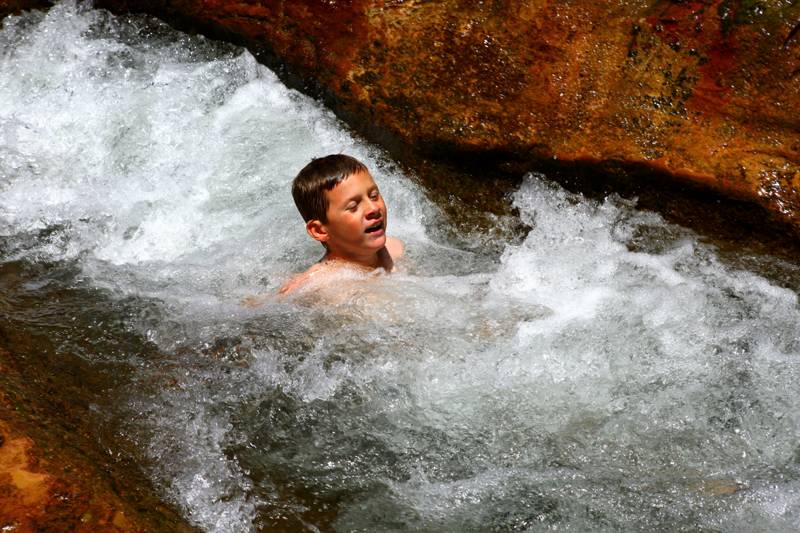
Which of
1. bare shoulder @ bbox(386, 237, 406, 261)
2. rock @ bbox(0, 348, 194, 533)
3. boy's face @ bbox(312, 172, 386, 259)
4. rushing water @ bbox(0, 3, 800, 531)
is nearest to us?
rock @ bbox(0, 348, 194, 533)

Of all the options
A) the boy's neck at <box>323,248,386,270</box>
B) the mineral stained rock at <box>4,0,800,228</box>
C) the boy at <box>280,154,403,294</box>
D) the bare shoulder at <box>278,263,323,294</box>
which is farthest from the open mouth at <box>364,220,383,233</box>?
the mineral stained rock at <box>4,0,800,228</box>

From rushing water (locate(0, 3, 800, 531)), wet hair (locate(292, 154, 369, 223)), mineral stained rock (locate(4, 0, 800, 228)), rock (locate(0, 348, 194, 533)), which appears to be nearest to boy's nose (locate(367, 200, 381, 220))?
wet hair (locate(292, 154, 369, 223))

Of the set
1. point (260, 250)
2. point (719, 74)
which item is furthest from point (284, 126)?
point (719, 74)

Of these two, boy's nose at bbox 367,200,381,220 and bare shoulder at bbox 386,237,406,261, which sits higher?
boy's nose at bbox 367,200,381,220

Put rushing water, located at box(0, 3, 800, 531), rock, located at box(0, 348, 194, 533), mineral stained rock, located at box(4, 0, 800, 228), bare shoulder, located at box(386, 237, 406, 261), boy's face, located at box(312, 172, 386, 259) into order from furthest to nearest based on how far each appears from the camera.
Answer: bare shoulder, located at box(386, 237, 406, 261) < mineral stained rock, located at box(4, 0, 800, 228) < boy's face, located at box(312, 172, 386, 259) < rushing water, located at box(0, 3, 800, 531) < rock, located at box(0, 348, 194, 533)

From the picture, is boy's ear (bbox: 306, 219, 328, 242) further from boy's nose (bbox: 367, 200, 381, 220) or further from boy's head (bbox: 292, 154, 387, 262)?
boy's nose (bbox: 367, 200, 381, 220)

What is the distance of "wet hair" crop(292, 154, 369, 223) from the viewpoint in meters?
3.69

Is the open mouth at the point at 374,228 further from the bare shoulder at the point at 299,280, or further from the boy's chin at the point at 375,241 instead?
the bare shoulder at the point at 299,280

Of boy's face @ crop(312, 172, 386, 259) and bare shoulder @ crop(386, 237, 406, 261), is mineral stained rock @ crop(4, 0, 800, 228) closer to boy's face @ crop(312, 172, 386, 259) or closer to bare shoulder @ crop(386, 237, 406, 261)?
bare shoulder @ crop(386, 237, 406, 261)

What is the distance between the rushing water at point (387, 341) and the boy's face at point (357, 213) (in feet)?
0.76

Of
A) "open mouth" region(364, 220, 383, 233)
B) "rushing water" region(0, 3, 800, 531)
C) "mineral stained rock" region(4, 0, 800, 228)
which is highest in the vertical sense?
"mineral stained rock" region(4, 0, 800, 228)

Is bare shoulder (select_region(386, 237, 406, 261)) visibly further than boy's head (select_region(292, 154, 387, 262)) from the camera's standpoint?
Yes

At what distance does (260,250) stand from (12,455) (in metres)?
1.91

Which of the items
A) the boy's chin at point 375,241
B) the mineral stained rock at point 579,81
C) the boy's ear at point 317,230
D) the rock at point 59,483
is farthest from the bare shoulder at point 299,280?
the rock at point 59,483
